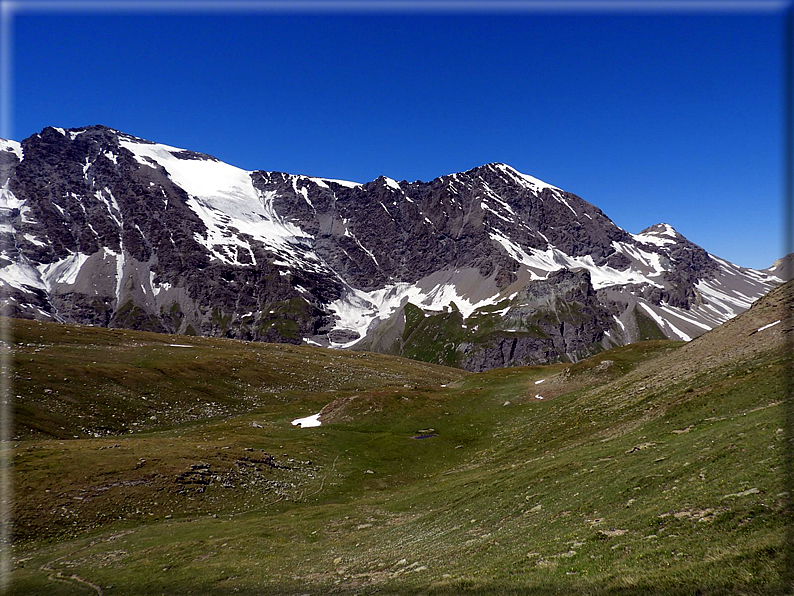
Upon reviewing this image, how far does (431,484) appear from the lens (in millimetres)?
51375

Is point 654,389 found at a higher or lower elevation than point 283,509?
higher

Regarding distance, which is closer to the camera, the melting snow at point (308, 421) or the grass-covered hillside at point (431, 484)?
the grass-covered hillside at point (431, 484)

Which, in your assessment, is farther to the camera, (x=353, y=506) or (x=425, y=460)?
(x=425, y=460)

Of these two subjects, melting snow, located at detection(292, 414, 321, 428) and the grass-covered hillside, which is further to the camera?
melting snow, located at detection(292, 414, 321, 428)

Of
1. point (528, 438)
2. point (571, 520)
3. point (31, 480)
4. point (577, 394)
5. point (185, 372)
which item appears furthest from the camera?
point (185, 372)

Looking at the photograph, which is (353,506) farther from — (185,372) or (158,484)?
(185,372)

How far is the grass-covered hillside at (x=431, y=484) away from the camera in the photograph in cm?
1870

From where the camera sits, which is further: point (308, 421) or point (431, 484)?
point (308, 421)

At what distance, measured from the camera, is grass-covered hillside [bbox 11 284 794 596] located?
18.7 m

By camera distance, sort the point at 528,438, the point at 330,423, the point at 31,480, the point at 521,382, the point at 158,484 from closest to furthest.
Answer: the point at 31,480
the point at 158,484
the point at 528,438
the point at 330,423
the point at 521,382

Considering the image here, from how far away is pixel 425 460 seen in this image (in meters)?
64.1

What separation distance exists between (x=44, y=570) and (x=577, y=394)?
228 feet

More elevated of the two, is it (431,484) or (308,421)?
(308,421)

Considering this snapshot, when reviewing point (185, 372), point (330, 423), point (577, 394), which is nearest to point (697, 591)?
point (577, 394)
